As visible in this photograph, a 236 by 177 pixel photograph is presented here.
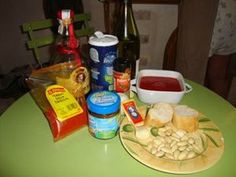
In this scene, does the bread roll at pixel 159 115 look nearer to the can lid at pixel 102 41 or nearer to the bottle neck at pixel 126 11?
the can lid at pixel 102 41

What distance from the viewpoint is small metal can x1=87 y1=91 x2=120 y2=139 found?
1.94ft

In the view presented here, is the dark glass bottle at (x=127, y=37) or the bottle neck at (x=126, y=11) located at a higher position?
the bottle neck at (x=126, y=11)

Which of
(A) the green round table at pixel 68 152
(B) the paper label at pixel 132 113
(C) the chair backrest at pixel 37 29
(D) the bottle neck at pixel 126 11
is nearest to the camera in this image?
(A) the green round table at pixel 68 152

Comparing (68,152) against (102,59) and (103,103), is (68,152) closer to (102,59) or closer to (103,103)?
(103,103)

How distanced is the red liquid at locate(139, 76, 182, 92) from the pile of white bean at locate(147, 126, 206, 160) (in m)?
0.16

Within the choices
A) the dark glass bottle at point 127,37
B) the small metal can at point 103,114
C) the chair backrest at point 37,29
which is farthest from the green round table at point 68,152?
the chair backrest at point 37,29

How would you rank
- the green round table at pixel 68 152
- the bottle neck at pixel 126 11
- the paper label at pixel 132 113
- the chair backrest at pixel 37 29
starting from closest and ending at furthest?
the green round table at pixel 68 152 < the paper label at pixel 132 113 < the bottle neck at pixel 126 11 < the chair backrest at pixel 37 29

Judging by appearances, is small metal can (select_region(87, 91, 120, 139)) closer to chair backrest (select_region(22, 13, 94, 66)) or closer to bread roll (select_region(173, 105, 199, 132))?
bread roll (select_region(173, 105, 199, 132))

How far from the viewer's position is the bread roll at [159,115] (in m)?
0.65

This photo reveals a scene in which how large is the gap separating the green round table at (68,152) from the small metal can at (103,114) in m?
0.03

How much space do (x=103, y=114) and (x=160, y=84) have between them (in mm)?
267

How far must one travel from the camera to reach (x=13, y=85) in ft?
6.18

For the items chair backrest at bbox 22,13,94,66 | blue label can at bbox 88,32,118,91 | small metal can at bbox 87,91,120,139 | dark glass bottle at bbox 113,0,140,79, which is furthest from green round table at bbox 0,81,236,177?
chair backrest at bbox 22,13,94,66

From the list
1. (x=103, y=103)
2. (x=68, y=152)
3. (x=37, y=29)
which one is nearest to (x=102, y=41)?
(x=103, y=103)
